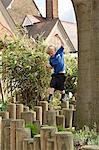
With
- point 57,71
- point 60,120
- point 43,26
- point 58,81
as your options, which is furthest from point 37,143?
point 43,26

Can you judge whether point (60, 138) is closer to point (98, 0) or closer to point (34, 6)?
point (98, 0)

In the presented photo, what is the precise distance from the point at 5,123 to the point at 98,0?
189 centimetres

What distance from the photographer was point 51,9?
42.2m

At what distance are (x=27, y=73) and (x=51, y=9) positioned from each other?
106 feet

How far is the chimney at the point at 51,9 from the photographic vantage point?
41175 millimetres

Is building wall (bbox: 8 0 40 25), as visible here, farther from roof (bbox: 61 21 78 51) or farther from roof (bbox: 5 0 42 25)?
roof (bbox: 61 21 78 51)

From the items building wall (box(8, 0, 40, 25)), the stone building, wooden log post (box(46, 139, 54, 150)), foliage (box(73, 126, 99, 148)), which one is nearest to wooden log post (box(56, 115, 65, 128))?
foliage (box(73, 126, 99, 148))

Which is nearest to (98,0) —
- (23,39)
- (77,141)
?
(77,141)

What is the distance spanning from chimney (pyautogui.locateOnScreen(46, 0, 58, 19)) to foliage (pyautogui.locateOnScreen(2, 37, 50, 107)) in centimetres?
3020

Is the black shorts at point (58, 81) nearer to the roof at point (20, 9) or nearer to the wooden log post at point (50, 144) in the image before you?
the wooden log post at point (50, 144)

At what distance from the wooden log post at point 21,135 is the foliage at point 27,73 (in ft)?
15.0

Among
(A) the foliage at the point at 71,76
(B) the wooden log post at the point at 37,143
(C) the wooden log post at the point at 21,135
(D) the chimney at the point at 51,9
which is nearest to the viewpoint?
(B) the wooden log post at the point at 37,143

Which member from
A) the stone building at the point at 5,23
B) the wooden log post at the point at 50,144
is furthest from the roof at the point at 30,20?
the wooden log post at the point at 50,144

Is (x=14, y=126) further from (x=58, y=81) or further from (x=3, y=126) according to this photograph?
(x=58, y=81)
